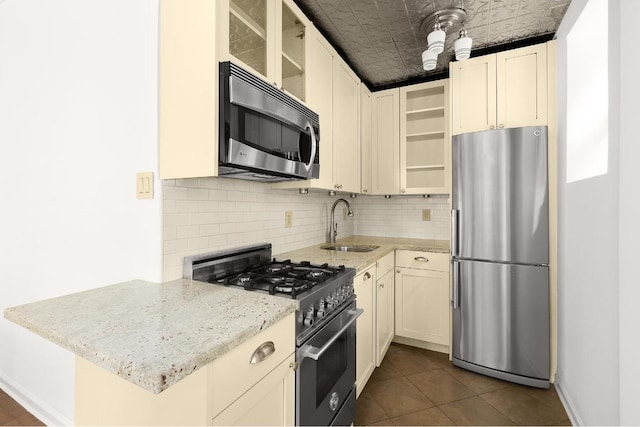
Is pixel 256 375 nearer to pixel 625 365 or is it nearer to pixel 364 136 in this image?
pixel 625 365

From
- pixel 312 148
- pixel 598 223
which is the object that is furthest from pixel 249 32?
pixel 598 223

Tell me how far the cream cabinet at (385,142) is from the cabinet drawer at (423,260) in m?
0.68

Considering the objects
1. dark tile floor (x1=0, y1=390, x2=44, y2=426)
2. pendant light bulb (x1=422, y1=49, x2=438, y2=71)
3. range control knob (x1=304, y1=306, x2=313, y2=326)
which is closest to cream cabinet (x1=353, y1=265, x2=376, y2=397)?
range control knob (x1=304, y1=306, x2=313, y2=326)

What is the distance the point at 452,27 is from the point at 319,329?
7.51 feet


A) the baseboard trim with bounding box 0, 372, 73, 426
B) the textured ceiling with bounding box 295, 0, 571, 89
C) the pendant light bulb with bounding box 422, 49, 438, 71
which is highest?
the textured ceiling with bounding box 295, 0, 571, 89

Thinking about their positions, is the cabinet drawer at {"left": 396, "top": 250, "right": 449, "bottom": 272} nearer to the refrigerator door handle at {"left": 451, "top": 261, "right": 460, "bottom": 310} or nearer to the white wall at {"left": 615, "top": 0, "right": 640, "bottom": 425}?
the refrigerator door handle at {"left": 451, "top": 261, "right": 460, "bottom": 310}

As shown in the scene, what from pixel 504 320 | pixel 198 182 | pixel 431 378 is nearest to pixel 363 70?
pixel 198 182

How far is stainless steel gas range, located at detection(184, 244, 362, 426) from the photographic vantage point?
4.08 ft

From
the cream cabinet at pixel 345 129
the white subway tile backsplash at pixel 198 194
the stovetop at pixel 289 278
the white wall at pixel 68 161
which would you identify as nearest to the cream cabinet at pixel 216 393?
the stovetop at pixel 289 278

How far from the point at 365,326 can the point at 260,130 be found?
1463 millimetres

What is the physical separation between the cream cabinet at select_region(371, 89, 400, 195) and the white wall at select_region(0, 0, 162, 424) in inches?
89.4

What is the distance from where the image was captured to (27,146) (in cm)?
188

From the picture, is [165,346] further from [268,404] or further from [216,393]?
[268,404]

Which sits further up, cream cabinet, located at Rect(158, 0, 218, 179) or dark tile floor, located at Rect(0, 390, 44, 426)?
cream cabinet, located at Rect(158, 0, 218, 179)
